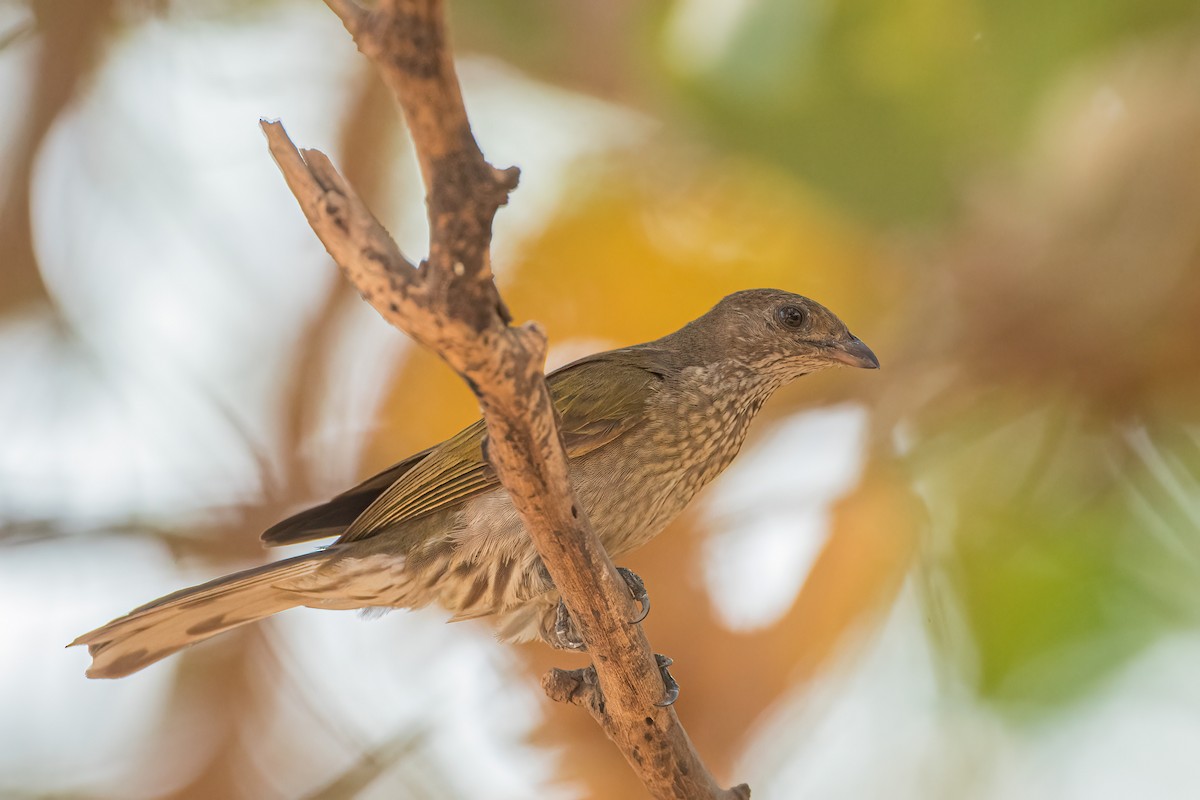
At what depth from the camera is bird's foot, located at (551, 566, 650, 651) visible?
260 centimetres

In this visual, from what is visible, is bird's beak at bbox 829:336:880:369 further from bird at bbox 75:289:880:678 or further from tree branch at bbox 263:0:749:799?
tree branch at bbox 263:0:749:799

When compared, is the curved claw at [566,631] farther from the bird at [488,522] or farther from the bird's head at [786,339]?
the bird's head at [786,339]

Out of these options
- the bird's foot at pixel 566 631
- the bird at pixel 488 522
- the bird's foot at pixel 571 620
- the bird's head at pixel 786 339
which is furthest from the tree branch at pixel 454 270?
the bird's head at pixel 786 339

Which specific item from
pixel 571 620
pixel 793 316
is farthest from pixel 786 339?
pixel 571 620

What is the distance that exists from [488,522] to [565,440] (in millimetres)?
299

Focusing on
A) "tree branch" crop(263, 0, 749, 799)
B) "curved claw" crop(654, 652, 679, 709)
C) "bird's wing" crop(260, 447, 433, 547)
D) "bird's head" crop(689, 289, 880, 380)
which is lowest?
"curved claw" crop(654, 652, 679, 709)

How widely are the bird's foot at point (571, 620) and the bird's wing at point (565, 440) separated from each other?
0.38 meters

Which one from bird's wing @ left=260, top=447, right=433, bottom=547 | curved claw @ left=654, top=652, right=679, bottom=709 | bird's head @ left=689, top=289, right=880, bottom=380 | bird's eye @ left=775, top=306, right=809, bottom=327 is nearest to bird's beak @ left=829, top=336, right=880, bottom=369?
bird's head @ left=689, top=289, right=880, bottom=380

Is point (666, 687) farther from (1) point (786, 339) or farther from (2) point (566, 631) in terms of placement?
(1) point (786, 339)

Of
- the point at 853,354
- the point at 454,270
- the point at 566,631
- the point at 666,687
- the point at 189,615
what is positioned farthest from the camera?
the point at 853,354

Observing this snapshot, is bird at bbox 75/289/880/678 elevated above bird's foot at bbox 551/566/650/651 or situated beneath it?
elevated above

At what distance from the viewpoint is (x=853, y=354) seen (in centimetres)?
330

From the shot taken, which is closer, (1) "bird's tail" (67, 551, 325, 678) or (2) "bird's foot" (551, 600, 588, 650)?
(2) "bird's foot" (551, 600, 588, 650)

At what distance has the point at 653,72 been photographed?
4.31 m
